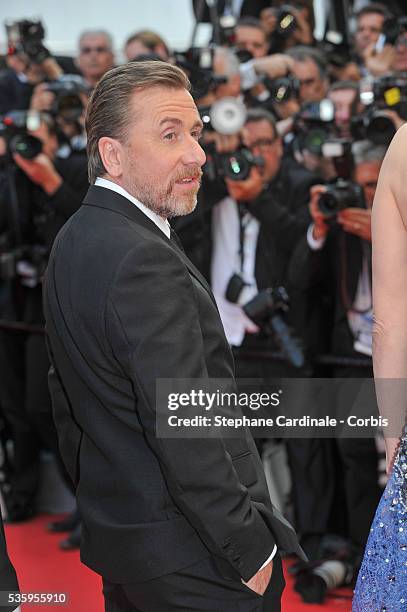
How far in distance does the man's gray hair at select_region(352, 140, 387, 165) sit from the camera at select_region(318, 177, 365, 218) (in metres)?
0.08

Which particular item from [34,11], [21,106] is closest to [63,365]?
[21,106]

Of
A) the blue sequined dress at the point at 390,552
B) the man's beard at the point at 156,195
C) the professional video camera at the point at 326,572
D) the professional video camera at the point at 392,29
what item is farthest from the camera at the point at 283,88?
the blue sequined dress at the point at 390,552

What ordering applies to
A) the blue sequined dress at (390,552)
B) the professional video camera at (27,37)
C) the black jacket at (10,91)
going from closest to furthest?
the blue sequined dress at (390,552), the professional video camera at (27,37), the black jacket at (10,91)

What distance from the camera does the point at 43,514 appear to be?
432cm

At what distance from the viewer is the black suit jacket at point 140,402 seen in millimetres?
1651

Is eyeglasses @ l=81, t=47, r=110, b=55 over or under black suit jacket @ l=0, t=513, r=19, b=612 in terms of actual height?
over

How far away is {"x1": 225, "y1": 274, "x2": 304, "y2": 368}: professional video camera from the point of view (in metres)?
3.43

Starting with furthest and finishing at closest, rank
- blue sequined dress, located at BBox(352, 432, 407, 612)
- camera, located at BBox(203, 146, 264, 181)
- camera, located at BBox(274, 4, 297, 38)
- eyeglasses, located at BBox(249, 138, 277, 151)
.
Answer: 1. camera, located at BBox(274, 4, 297, 38)
2. eyeglasses, located at BBox(249, 138, 277, 151)
3. camera, located at BBox(203, 146, 264, 181)
4. blue sequined dress, located at BBox(352, 432, 407, 612)

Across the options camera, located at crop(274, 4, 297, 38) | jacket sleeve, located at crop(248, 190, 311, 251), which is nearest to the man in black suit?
jacket sleeve, located at crop(248, 190, 311, 251)

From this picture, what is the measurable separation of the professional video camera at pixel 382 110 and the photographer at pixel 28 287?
3.76 feet

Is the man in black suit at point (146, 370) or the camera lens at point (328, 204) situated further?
the camera lens at point (328, 204)

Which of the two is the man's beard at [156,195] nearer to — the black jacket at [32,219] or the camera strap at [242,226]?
the camera strap at [242,226]

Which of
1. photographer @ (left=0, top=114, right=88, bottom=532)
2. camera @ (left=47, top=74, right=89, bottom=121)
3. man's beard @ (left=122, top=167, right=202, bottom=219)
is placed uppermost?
man's beard @ (left=122, top=167, right=202, bottom=219)

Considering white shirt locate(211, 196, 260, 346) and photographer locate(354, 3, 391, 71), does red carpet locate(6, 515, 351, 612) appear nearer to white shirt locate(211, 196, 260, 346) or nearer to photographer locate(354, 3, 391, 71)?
white shirt locate(211, 196, 260, 346)
